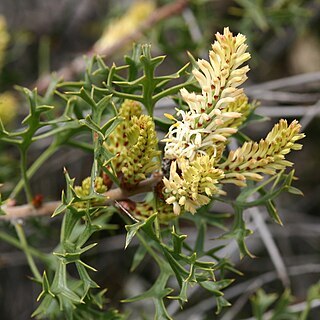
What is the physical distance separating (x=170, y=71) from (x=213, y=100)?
7.33ft

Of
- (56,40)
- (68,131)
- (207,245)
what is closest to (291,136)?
(68,131)

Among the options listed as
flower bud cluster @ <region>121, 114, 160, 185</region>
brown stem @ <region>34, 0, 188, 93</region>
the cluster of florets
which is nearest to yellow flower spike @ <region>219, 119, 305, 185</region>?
the cluster of florets

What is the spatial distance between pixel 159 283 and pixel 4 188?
0.94 m

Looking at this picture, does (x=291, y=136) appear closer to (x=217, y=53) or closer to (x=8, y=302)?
(x=217, y=53)

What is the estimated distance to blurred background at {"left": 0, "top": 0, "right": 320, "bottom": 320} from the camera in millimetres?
2375

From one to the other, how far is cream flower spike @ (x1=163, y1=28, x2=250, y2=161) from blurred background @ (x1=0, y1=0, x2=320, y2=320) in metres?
0.95

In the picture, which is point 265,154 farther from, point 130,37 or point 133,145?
point 130,37

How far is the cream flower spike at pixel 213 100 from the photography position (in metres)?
1.13

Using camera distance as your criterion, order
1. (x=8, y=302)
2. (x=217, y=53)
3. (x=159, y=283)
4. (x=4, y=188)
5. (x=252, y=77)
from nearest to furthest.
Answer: (x=217, y=53) → (x=159, y=283) → (x=4, y=188) → (x=8, y=302) → (x=252, y=77)

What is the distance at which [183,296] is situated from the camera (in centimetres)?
123

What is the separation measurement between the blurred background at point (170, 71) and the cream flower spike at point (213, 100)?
3.13 ft

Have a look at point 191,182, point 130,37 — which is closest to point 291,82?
point 130,37

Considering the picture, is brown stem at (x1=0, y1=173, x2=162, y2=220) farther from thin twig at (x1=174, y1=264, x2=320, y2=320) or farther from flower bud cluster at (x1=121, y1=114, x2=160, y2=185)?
thin twig at (x1=174, y1=264, x2=320, y2=320)

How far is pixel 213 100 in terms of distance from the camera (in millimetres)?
1166
